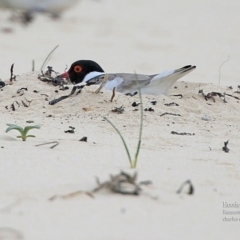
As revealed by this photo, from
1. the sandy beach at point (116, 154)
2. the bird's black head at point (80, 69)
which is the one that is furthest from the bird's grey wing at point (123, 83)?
the bird's black head at point (80, 69)

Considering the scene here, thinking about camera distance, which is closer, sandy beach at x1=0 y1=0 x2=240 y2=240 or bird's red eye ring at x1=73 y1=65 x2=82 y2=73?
sandy beach at x1=0 y1=0 x2=240 y2=240

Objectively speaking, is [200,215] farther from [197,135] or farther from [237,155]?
[197,135]

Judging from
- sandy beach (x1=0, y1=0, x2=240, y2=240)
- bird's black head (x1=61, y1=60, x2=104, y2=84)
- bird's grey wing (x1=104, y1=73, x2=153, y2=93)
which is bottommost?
sandy beach (x1=0, y1=0, x2=240, y2=240)

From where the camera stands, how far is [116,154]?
11.2 ft

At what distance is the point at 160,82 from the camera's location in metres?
5.75

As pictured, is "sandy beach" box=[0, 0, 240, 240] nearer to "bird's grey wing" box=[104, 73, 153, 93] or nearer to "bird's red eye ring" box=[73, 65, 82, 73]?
"bird's grey wing" box=[104, 73, 153, 93]

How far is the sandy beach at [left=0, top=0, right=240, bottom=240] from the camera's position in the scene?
2355 mm

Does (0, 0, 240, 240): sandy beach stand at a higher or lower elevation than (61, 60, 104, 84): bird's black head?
lower

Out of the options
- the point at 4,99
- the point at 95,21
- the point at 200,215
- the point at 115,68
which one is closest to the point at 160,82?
the point at 4,99

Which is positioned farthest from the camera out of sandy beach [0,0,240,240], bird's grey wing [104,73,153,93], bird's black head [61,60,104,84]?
bird's black head [61,60,104,84]

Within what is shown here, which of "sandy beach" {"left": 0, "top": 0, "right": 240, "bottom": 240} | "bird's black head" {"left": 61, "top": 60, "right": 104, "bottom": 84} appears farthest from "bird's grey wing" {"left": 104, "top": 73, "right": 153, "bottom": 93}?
"bird's black head" {"left": 61, "top": 60, "right": 104, "bottom": 84}

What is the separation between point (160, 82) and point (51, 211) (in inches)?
136

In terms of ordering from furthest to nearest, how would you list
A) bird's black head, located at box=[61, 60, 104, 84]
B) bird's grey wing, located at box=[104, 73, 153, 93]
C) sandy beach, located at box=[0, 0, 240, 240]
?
bird's black head, located at box=[61, 60, 104, 84]
bird's grey wing, located at box=[104, 73, 153, 93]
sandy beach, located at box=[0, 0, 240, 240]

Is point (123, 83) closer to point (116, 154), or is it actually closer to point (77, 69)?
point (77, 69)
